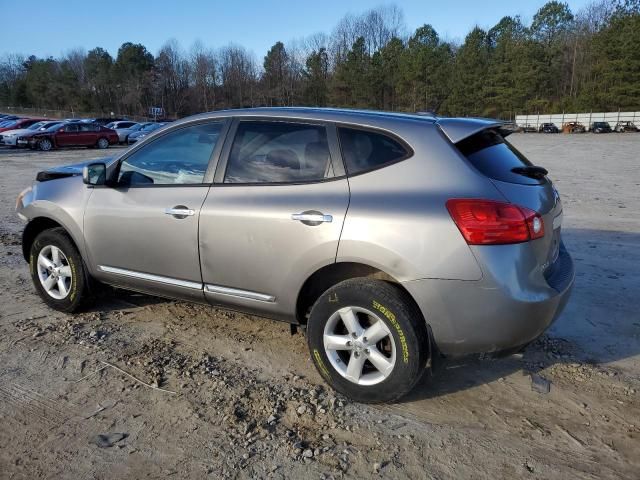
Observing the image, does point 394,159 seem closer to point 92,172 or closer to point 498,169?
point 498,169

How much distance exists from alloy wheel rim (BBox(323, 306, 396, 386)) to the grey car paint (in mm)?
300

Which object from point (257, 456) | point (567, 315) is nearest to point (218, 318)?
point (257, 456)

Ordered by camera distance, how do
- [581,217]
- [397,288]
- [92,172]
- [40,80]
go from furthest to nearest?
[40,80] → [581,217] → [92,172] → [397,288]

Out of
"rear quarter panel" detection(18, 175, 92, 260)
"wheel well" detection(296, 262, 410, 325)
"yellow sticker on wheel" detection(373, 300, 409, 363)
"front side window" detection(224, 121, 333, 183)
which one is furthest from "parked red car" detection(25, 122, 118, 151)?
"yellow sticker on wheel" detection(373, 300, 409, 363)

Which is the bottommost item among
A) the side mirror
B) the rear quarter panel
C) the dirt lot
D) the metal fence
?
the dirt lot

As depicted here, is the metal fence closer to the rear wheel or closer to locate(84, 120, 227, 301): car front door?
the rear wheel

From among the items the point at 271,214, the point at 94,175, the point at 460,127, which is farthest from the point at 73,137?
the point at 460,127

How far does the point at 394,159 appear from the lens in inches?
122

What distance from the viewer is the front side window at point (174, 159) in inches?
151

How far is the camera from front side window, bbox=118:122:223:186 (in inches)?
151

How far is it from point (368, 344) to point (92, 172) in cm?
261

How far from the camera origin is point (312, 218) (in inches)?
125

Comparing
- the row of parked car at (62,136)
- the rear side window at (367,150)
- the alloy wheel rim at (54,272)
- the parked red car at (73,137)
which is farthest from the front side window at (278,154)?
the parked red car at (73,137)

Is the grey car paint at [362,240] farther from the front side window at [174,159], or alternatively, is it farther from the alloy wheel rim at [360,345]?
the alloy wheel rim at [360,345]
